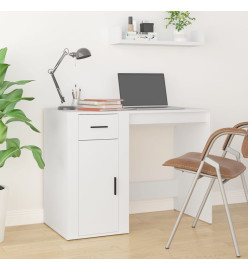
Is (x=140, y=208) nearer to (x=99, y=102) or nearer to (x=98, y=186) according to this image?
(x=98, y=186)

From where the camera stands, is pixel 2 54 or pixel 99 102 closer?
pixel 2 54

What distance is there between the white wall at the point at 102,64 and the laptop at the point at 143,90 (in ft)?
0.29

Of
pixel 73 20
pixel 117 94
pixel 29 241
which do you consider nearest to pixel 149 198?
pixel 117 94

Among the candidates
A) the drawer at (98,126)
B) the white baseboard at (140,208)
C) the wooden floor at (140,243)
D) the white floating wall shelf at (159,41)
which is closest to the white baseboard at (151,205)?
the white baseboard at (140,208)

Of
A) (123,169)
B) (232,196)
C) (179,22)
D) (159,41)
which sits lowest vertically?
(232,196)

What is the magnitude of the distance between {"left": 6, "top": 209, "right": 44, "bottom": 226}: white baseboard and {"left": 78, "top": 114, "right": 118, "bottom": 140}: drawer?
812 mm

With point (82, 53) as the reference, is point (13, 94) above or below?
below

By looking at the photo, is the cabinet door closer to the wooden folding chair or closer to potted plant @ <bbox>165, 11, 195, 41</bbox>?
the wooden folding chair

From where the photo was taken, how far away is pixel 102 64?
3973mm

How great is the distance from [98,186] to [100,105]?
53cm

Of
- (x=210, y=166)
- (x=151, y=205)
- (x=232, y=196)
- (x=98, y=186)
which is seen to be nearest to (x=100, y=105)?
(x=98, y=186)

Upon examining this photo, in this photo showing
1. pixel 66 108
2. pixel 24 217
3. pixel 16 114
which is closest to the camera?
pixel 16 114

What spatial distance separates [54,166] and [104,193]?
1.33 ft

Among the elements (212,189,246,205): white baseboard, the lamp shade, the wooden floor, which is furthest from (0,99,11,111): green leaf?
(212,189,246,205): white baseboard
